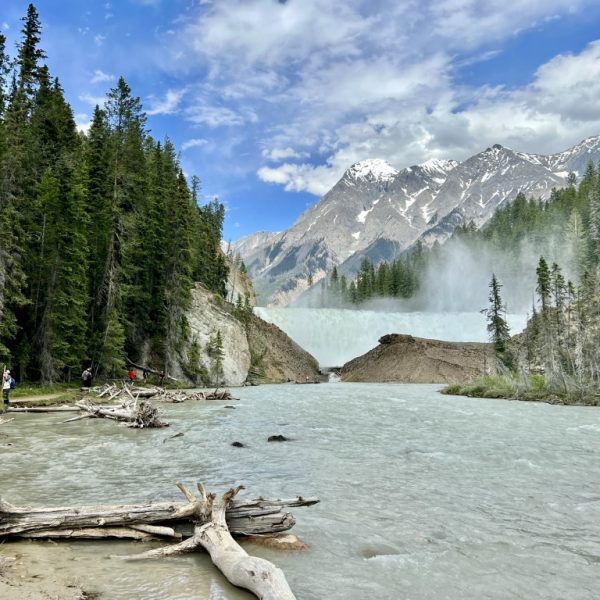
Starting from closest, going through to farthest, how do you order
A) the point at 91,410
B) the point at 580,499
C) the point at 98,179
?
the point at 580,499 < the point at 91,410 < the point at 98,179

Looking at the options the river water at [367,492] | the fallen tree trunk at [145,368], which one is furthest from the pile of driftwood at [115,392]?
the fallen tree trunk at [145,368]

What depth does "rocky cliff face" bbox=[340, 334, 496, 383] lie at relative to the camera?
62594mm

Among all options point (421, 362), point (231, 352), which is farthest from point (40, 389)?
point (421, 362)

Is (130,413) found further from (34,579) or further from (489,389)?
(489,389)

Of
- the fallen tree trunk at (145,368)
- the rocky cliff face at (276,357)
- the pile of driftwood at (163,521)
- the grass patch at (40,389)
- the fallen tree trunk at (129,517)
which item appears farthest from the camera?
the rocky cliff face at (276,357)

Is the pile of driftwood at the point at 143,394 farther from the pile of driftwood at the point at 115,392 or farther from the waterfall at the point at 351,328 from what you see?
the waterfall at the point at 351,328

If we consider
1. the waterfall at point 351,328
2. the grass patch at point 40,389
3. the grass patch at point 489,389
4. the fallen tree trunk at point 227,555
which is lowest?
the grass patch at point 489,389

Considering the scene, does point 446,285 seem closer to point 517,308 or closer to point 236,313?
point 517,308

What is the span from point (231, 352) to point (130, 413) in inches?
1336

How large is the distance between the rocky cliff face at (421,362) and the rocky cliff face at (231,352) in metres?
8.98

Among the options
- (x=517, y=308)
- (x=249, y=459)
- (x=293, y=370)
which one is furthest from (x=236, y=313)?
(x=517, y=308)

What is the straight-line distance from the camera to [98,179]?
147 feet

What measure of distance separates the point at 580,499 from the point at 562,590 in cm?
494

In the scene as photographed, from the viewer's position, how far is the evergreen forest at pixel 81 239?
3334cm
